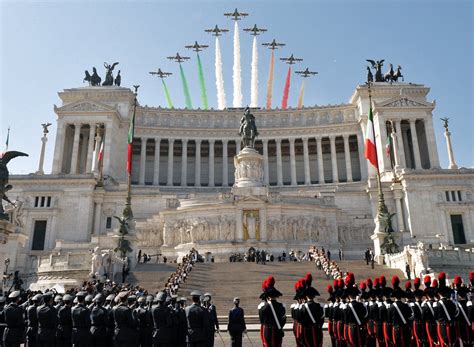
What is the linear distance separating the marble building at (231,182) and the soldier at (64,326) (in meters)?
21.6

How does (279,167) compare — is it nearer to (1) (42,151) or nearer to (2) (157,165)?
(2) (157,165)

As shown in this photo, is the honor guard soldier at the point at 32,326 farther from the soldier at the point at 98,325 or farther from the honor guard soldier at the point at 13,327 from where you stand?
the soldier at the point at 98,325

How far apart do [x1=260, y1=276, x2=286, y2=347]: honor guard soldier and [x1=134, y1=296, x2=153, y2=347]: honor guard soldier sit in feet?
11.5

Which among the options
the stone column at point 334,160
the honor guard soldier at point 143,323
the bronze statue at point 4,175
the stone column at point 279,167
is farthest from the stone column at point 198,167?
the honor guard soldier at point 143,323

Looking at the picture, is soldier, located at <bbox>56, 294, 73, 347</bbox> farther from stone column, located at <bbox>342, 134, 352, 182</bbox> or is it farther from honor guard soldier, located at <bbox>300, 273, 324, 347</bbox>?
stone column, located at <bbox>342, 134, 352, 182</bbox>

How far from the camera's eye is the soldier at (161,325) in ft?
36.9

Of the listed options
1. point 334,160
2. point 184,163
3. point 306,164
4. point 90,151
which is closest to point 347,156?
point 334,160

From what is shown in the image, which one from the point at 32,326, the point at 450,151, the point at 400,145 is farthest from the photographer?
the point at 400,145

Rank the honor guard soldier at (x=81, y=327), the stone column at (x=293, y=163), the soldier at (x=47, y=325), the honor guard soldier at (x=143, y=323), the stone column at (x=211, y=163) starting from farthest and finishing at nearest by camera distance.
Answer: the stone column at (x=211, y=163)
the stone column at (x=293, y=163)
the honor guard soldier at (x=143, y=323)
the soldier at (x=47, y=325)
the honor guard soldier at (x=81, y=327)

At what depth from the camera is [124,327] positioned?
440 inches

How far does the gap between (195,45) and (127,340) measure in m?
84.8

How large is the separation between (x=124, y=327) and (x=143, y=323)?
1036 millimetres

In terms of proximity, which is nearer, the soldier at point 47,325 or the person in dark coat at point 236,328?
the soldier at point 47,325

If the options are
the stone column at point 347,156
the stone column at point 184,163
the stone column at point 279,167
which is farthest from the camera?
the stone column at point 279,167
